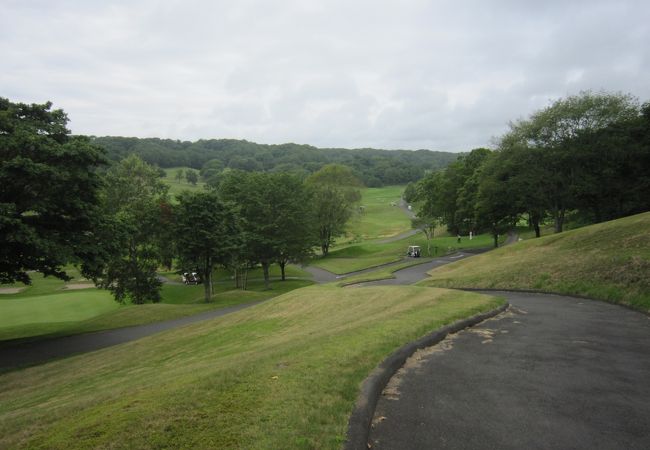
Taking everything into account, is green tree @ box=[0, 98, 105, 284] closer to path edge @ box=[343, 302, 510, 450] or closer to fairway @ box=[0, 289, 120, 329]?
fairway @ box=[0, 289, 120, 329]

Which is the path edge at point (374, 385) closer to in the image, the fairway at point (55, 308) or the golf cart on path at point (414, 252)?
the fairway at point (55, 308)

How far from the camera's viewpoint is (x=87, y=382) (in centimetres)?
1332

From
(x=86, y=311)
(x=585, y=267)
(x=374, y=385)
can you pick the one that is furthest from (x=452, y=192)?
(x=374, y=385)

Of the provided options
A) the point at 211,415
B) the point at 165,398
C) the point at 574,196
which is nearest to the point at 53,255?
the point at 165,398

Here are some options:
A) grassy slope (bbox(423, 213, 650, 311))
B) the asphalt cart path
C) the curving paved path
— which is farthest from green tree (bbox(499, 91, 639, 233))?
the curving paved path

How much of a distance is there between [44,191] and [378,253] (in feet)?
173

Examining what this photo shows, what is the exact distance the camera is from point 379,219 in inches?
4564

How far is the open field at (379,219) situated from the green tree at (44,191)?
61355 mm

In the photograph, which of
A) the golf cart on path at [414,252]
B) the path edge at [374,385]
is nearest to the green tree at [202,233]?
the path edge at [374,385]

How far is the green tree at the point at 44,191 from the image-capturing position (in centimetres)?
1778

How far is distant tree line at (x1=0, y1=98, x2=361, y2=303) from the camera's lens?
738 inches

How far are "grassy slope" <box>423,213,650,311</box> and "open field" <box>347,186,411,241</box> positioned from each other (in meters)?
53.7

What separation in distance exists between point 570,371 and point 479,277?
1798 centimetres

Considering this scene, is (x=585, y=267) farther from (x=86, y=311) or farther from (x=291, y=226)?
(x=86, y=311)
